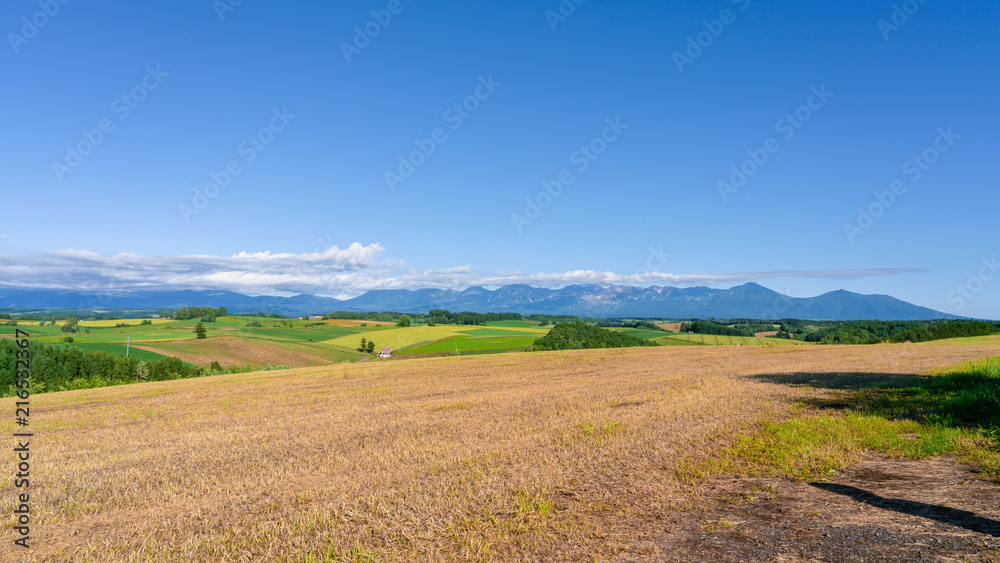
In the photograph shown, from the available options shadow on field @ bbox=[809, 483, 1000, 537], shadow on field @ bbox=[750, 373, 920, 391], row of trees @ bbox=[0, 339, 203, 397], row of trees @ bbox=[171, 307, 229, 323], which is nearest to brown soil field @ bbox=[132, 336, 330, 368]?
row of trees @ bbox=[0, 339, 203, 397]

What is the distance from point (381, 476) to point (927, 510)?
907cm

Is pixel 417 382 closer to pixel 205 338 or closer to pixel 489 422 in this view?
pixel 489 422

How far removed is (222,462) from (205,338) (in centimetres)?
10159

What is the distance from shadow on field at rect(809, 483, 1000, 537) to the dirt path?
0.01 m

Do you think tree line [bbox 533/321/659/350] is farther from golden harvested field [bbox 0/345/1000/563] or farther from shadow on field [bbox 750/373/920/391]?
golden harvested field [bbox 0/345/1000/563]

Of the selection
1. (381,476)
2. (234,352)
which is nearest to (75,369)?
(234,352)

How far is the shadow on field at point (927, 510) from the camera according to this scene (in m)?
6.23

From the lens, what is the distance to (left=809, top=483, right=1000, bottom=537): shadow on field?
6.23 metres

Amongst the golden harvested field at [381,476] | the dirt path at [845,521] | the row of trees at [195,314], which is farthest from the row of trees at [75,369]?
the row of trees at [195,314]

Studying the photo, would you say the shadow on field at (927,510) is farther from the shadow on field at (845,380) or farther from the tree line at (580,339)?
the tree line at (580,339)

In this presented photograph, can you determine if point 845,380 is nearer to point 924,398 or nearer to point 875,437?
point 924,398

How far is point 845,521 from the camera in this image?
677cm

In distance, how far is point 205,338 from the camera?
97.7 meters

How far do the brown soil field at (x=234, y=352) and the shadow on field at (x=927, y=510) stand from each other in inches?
3314
